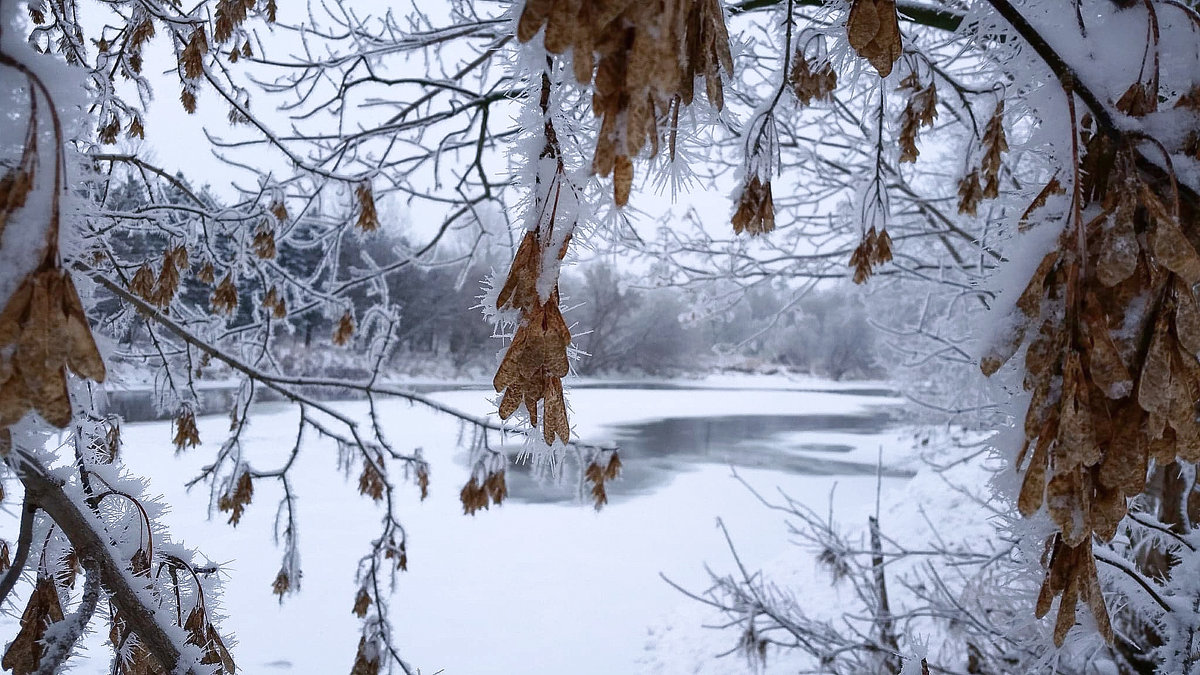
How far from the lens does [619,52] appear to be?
398 mm

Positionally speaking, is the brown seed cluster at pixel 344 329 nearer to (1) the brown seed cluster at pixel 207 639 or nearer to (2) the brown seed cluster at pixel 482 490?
(2) the brown seed cluster at pixel 482 490

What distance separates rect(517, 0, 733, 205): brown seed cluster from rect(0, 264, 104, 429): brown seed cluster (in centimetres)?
36

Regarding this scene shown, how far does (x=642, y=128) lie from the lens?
1.29 feet

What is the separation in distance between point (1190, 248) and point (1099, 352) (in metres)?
0.11

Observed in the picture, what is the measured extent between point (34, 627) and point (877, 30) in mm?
1192

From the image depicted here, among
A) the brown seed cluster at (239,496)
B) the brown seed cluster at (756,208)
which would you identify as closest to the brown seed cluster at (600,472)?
the brown seed cluster at (239,496)

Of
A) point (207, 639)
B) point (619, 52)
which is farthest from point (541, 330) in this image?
point (207, 639)

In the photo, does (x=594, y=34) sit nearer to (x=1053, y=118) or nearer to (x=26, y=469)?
(x=1053, y=118)

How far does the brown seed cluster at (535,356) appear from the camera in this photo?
512 millimetres

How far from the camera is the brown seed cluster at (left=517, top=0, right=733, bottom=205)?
1.25 ft

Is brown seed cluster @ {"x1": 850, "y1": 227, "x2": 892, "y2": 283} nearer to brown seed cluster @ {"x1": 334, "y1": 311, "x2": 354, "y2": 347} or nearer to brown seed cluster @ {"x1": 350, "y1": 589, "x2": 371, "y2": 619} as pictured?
brown seed cluster @ {"x1": 350, "y1": 589, "x2": 371, "y2": 619}

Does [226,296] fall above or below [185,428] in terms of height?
above

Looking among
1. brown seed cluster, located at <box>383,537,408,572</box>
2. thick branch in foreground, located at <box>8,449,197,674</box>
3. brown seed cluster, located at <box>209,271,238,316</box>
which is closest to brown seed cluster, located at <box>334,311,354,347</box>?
brown seed cluster, located at <box>209,271,238,316</box>

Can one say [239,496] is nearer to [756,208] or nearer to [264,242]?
[264,242]
